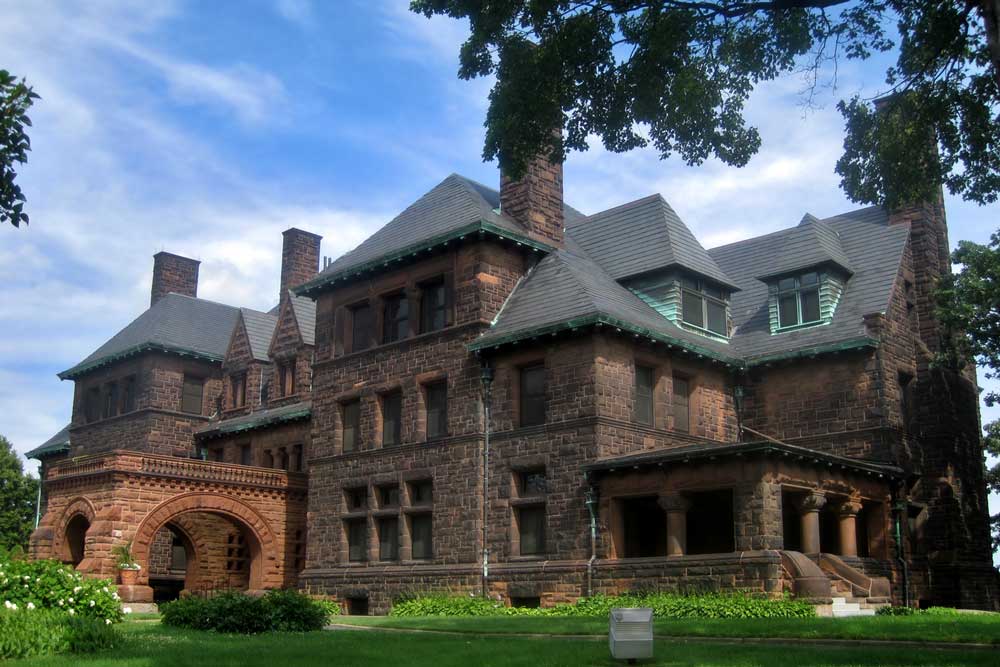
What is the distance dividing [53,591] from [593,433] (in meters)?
14.0

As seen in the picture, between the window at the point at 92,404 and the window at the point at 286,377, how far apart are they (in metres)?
10.7

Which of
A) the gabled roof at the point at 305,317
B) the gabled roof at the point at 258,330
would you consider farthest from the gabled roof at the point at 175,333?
the gabled roof at the point at 305,317

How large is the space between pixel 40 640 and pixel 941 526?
24.7 meters

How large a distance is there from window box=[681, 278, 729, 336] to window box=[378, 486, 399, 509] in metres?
9.96

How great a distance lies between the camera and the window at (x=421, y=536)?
29828 mm

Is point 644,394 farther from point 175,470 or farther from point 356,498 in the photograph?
point 175,470

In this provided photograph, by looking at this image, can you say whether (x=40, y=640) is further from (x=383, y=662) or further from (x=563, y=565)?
(x=563, y=565)

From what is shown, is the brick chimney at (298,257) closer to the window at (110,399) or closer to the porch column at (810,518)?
the window at (110,399)

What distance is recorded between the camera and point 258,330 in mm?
42906

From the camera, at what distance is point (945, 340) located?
32312 millimetres

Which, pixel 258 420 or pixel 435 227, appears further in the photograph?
pixel 258 420

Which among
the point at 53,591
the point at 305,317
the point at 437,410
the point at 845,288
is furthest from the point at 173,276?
the point at 53,591

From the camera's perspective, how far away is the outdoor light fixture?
12352 millimetres

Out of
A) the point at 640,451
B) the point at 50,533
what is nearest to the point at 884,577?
the point at 640,451
